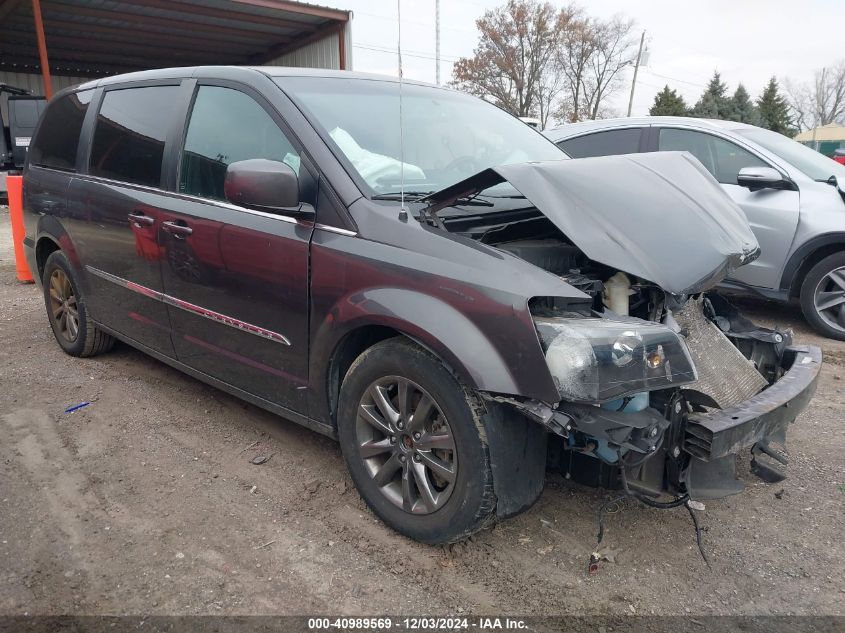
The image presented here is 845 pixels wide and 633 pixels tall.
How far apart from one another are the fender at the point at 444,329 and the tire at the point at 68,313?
2694 millimetres

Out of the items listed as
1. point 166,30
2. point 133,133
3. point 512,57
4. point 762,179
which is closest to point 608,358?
point 133,133

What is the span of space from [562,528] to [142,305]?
256 cm

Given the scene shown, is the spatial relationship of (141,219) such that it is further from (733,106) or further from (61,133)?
(733,106)

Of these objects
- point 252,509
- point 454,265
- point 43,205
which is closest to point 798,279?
point 454,265

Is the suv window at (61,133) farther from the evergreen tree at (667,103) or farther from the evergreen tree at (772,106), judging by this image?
the evergreen tree at (772,106)

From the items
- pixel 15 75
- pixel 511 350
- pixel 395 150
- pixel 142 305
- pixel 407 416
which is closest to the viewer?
pixel 511 350

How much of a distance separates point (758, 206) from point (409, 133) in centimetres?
357

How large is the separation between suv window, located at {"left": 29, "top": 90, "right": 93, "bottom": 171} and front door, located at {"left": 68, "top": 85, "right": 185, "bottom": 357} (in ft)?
0.93

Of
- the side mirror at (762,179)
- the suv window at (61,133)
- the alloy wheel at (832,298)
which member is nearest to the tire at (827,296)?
the alloy wheel at (832,298)

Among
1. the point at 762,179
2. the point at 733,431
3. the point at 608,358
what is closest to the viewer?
the point at 608,358

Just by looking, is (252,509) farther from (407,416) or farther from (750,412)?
(750,412)

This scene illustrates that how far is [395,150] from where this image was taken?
298 cm

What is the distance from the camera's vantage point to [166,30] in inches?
681

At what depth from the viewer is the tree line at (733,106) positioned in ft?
133
